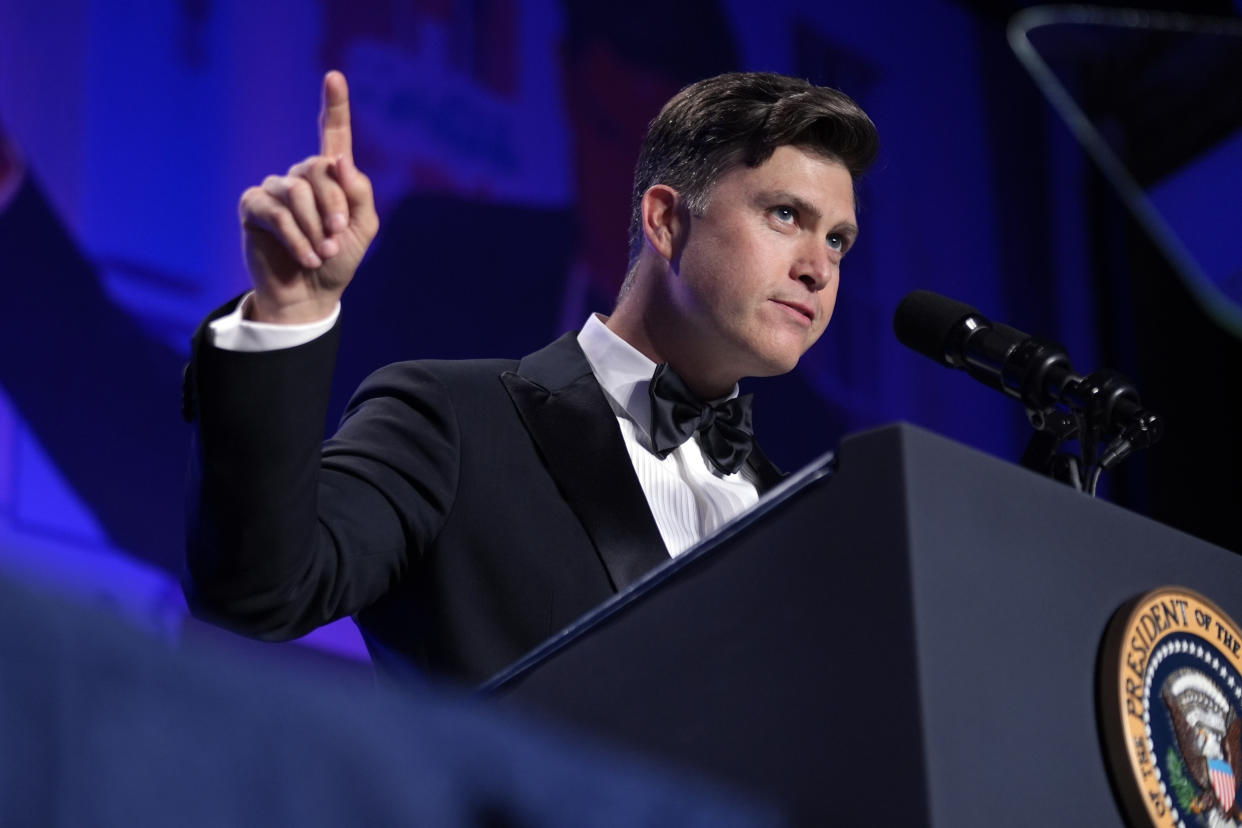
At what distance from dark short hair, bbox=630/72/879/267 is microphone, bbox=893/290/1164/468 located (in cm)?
40

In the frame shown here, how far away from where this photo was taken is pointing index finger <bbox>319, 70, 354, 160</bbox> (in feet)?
3.69

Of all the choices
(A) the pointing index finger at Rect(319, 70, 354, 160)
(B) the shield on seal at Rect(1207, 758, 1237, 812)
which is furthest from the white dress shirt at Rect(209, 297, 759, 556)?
(B) the shield on seal at Rect(1207, 758, 1237, 812)

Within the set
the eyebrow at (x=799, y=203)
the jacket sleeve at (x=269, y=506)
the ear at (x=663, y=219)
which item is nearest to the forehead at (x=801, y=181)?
the eyebrow at (x=799, y=203)

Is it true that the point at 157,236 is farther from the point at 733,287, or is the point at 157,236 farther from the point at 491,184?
the point at 733,287

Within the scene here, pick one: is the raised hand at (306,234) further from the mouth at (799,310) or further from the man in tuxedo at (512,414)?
the mouth at (799,310)

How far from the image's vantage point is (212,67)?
2.70 metres

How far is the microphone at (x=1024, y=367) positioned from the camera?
4.55 feet

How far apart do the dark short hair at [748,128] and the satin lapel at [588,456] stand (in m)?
0.34

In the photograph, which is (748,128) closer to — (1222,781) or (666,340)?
(666,340)

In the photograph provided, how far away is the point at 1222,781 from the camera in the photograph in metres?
0.97

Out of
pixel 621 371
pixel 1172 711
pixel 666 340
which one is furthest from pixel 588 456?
pixel 1172 711

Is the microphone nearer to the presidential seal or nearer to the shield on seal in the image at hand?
the presidential seal

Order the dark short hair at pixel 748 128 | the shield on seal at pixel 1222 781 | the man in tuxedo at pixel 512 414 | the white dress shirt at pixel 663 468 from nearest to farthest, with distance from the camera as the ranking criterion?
the shield on seal at pixel 1222 781 → the man in tuxedo at pixel 512 414 → the white dress shirt at pixel 663 468 → the dark short hair at pixel 748 128

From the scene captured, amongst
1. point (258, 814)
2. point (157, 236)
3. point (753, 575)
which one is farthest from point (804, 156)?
point (258, 814)
